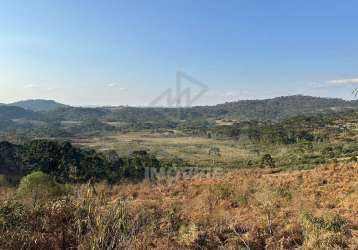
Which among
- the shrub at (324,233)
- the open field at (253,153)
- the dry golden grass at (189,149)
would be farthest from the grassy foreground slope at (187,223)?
the dry golden grass at (189,149)

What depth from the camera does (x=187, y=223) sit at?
6.78 meters

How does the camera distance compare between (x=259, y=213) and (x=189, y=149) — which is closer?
(x=259, y=213)

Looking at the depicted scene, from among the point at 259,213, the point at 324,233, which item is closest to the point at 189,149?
the point at 259,213

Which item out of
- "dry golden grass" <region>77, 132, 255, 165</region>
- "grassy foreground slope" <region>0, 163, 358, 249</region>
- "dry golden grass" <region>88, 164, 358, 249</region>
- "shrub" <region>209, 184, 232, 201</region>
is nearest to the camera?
"grassy foreground slope" <region>0, 163, 358, 249</region>

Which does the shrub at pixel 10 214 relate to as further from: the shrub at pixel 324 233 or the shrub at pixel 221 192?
the shrub at pixel 221 192

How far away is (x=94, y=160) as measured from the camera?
44312 millimetres

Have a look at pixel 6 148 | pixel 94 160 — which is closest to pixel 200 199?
pixel 94 160

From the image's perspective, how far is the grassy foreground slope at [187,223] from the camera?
12.4 feet

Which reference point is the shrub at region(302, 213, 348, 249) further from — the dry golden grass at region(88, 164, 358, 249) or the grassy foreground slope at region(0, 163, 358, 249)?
the dry golden grass at region(88, 164, 358, 249)

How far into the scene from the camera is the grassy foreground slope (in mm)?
3793

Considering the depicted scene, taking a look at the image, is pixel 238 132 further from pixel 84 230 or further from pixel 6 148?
pixel 84 230

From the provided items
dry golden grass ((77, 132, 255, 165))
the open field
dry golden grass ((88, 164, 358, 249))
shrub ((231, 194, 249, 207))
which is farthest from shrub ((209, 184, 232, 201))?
dry golden grass ((77, 132, 255, 165))

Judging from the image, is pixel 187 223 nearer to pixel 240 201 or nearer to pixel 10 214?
pixel 240 201

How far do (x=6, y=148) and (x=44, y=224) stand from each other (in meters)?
53.1
